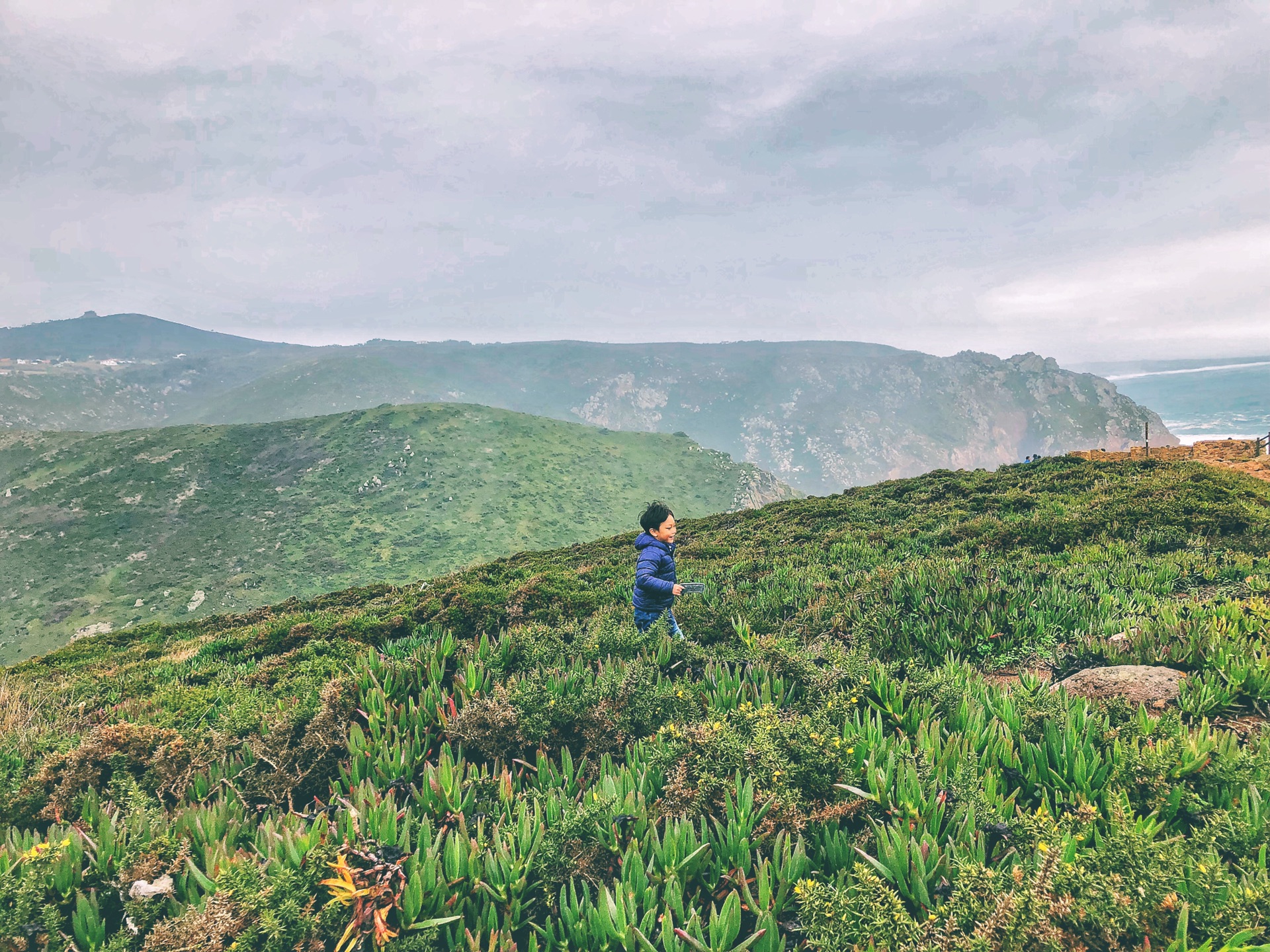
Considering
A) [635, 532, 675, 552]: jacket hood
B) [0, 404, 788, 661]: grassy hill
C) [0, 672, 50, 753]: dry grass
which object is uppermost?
[635, 532, 675, 552]: jacket hood

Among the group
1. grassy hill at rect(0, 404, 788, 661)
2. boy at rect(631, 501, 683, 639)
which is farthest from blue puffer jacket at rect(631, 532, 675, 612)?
grassy hill at rect(0, 404, 788, 661)

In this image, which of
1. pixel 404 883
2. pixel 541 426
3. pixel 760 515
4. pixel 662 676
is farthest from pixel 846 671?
pixel 541 426

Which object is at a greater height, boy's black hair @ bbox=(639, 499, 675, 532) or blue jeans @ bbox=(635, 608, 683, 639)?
boy's black hair @ bbox=(639, 499, 675, 532)

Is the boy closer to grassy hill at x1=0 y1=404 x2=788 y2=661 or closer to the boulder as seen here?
the boulder

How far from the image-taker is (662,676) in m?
4.55

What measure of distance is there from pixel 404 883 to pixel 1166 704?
4.70 meters

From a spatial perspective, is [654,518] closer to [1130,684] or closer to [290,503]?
[1130,684]

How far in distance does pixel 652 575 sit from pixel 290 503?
12442 cm

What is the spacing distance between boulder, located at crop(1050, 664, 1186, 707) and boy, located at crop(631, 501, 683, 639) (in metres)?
3.79

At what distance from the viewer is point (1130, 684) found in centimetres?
377

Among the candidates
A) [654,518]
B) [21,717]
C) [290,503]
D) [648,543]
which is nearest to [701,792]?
[648,543]

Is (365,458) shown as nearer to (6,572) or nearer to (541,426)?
(541,426)

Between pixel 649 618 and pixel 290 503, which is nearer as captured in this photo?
pixel 649 618

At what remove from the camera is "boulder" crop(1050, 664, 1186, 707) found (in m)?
3.60
